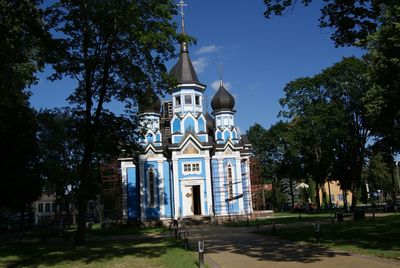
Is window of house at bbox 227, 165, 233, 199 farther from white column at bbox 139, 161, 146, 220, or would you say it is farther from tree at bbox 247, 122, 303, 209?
tree at bbox 247, 122, 303, 209

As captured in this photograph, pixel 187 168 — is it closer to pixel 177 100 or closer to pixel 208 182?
pixel 208 182

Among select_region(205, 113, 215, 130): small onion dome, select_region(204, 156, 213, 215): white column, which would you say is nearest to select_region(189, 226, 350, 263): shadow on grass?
select_region(204, 156, 213, 215): white column

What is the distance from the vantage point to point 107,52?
70.9 feet

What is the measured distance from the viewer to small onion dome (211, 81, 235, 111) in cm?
4697

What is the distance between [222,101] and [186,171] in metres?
9.47

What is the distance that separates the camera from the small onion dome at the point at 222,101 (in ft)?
154

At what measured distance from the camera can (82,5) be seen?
65.8 feet

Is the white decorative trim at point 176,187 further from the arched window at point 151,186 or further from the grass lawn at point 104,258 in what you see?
the grass lawn at point 104,258

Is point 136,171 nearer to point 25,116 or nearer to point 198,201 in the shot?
point 198,201

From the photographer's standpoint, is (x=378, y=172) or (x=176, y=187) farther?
(x=378, y=172)

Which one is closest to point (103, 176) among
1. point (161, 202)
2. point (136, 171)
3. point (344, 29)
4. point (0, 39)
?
point (136, 171)

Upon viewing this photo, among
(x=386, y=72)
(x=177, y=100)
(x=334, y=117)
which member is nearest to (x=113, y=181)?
(x=177, y=100)

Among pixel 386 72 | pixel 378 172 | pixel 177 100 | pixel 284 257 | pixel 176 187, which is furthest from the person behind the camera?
pixel 378 172

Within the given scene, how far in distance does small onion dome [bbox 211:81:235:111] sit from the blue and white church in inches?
Answer: 83.2
